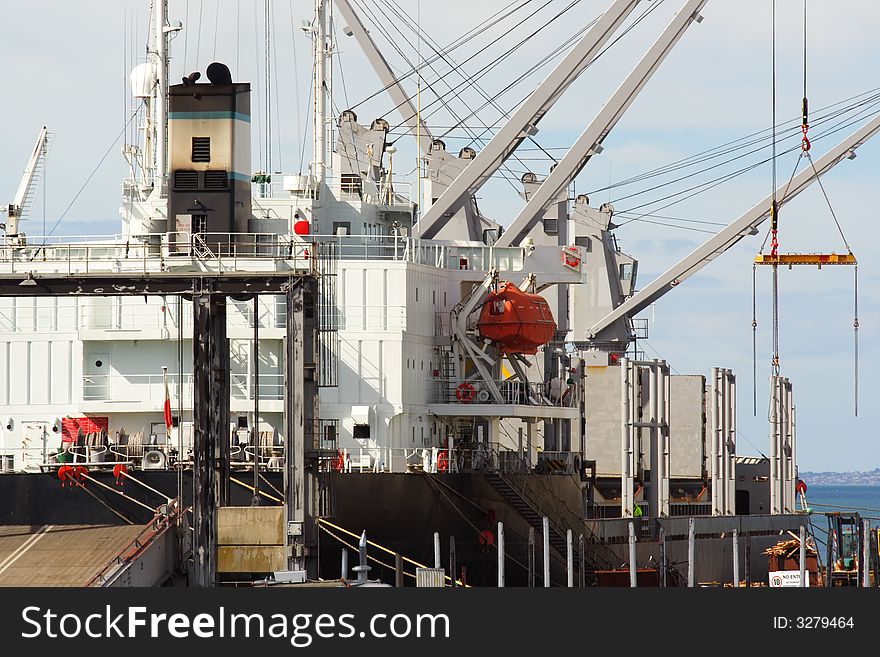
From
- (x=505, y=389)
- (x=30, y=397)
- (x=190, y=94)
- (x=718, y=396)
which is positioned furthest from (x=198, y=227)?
(x=718, y=396)

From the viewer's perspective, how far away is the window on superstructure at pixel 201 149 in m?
59.0

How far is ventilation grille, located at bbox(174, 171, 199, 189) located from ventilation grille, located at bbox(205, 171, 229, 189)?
13.1 inches

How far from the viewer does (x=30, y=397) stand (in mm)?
62969

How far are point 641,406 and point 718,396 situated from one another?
615cm

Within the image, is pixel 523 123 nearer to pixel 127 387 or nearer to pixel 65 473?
pixel 127 387

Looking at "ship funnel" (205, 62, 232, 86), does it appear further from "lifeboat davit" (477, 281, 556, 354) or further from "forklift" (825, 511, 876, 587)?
"forklift" (825, 511, 876, 587)

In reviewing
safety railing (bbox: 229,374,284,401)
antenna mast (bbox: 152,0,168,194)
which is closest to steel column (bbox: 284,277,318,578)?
safety railing (bbox: 229,374,284,401)

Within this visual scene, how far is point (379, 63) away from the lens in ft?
275

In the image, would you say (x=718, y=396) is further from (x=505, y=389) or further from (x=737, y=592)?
(x=737, y=592)

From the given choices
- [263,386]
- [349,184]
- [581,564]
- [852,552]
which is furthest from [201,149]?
[852,552]

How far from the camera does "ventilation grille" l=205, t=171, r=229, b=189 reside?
195 ft

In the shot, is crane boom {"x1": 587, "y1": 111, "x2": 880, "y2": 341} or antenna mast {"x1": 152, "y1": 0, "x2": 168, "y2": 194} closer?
antenna mast {"x1": 152, "y1": 0, "x2": 168, "y2": 194}

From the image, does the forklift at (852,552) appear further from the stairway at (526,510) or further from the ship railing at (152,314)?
the ship railing at (152,314)

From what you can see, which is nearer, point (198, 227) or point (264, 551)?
point (264, 551)
